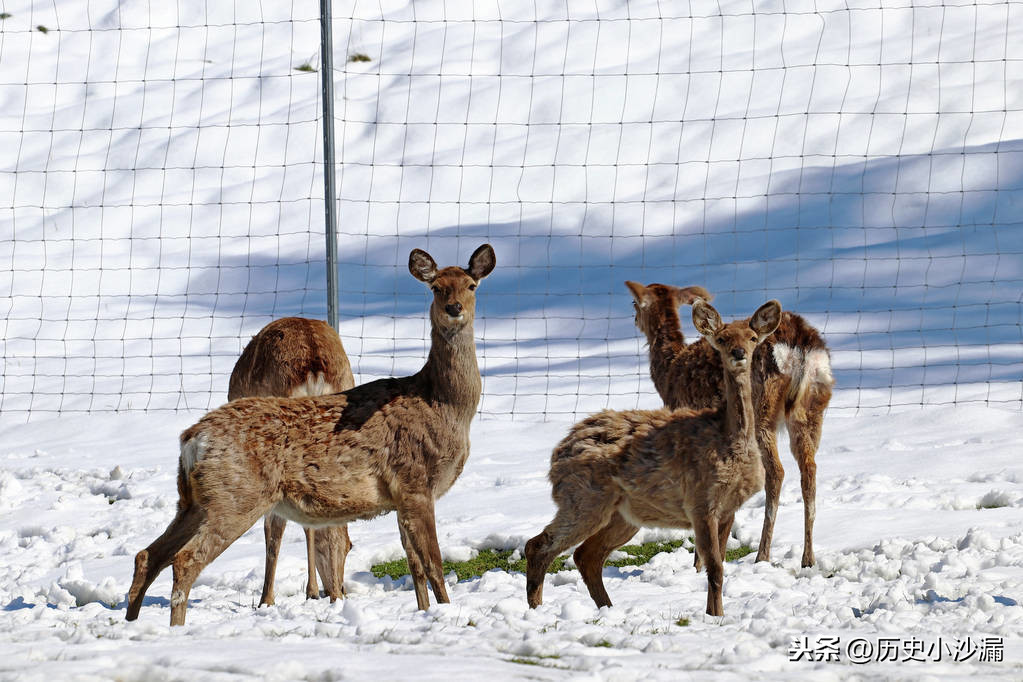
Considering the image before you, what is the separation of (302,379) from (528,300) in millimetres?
12654

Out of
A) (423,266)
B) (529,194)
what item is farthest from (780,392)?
(529,194)

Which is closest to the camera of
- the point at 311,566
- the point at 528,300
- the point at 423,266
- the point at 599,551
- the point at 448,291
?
the point at 599,551

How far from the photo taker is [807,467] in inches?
345

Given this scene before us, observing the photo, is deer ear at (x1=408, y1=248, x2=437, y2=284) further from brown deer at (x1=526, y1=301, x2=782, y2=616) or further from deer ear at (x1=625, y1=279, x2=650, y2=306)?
deer ear at (x1=625, y1=279, x2=650, y2=306)

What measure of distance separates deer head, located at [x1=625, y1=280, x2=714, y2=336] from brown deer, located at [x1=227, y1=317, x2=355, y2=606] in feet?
7.91

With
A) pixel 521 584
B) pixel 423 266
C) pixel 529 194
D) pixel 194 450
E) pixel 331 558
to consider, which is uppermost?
pixel 529 194

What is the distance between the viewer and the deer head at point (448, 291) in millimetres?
7633

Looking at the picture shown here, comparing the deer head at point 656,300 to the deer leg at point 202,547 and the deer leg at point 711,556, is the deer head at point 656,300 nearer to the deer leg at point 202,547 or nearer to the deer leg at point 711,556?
the deer leg at point 711,556

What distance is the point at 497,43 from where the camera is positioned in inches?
1189

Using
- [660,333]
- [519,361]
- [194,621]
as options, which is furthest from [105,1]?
[194,621]

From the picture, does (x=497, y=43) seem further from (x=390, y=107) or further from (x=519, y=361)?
(x=519, y=361)

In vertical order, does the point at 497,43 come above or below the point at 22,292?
above

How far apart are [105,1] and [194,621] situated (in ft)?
87.7

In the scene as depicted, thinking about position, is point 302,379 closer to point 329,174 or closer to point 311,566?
point 311,566
